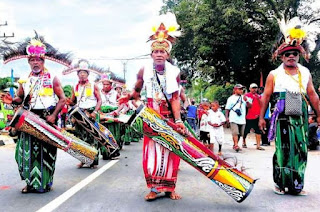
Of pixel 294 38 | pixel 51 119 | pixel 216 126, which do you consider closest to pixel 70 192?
pixel 51 119

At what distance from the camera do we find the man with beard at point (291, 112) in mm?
5125

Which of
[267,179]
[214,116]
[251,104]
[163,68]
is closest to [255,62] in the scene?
[251,104]

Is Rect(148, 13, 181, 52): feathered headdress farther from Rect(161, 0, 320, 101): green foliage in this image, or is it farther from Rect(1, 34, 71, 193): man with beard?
Rect(161, 0, 320, 101): green foliage

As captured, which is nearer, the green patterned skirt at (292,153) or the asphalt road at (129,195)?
the asphalt road at (129,195)

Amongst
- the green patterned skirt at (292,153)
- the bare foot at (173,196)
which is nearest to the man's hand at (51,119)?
the bare foot at (173,196)

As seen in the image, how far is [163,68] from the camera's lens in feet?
16.3

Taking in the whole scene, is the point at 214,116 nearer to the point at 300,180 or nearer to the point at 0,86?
the point at 300,180

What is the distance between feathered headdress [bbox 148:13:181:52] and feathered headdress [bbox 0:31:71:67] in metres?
1.55

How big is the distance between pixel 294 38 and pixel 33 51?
11.4ft

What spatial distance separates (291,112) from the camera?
5121mm

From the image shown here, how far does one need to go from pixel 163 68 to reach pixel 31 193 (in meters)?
2.39

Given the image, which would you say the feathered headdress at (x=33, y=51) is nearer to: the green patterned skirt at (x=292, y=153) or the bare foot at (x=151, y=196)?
the bare foot at (x=151, y=196)

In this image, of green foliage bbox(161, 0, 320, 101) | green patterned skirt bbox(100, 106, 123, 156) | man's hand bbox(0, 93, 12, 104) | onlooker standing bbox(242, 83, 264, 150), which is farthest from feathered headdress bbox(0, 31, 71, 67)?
green foliage bbox(161, 0, 320, 101)

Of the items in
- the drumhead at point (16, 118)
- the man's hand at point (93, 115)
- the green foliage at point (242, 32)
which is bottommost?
the man's hand at point (93, 115)
